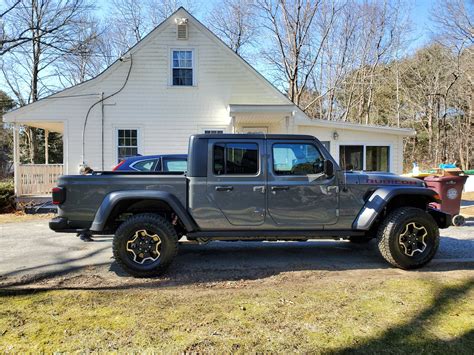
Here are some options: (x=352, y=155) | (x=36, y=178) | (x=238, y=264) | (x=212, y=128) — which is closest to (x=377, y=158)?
(x=352, y=155)

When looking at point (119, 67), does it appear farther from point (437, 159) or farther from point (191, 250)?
point (437, 159)

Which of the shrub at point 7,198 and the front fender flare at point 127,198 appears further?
the shrub at point 7,198

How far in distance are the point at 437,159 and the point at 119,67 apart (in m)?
22.6

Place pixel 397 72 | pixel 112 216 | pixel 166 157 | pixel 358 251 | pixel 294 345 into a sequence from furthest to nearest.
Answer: pixel 397 72, pixel 166 157, pixel 358 251, pixel 112 216, pixel 294 345

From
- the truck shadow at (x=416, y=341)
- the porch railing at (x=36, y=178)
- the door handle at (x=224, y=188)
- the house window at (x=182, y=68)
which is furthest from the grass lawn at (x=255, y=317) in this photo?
the house window at (x=182, y=68)

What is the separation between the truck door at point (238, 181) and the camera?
16.0 feet

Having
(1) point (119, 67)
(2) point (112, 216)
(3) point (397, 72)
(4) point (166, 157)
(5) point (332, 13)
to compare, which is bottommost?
(2) point (112, 216)

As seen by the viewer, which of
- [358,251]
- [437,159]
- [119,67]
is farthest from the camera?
[437,159]

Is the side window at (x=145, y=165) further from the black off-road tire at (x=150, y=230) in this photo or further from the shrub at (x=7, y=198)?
the shrub at (x=7, y=198)

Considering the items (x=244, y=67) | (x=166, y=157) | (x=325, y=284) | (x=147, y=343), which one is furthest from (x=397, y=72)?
(x=147, y=343)

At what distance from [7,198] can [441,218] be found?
12122 millimetres

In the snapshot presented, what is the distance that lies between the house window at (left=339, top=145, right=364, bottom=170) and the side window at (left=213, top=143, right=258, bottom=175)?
9719mm

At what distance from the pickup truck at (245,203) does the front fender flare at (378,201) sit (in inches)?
0.5

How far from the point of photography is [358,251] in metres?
6.34
